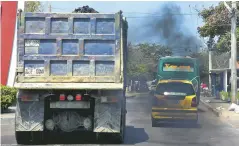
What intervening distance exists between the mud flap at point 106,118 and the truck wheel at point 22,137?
1801 millimetres

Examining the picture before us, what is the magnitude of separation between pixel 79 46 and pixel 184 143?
3.77 meters

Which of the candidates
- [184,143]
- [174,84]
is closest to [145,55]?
[174,84]

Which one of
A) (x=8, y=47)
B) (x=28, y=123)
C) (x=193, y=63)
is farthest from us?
(x=193, y=63)

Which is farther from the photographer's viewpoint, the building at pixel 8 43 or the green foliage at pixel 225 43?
the green foliage at pixel 225 43

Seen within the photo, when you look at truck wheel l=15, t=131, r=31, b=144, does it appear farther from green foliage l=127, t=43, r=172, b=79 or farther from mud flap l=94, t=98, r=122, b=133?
green foliage l=127, t=43, r=172, b=79

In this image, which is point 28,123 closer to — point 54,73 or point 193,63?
point 54,73

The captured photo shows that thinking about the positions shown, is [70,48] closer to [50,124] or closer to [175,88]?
[50,124]

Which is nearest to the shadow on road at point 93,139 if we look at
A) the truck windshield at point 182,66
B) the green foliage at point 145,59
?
the truck windshield at point 182,66

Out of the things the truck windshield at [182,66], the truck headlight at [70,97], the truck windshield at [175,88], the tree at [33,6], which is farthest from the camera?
the tree at [33,6]

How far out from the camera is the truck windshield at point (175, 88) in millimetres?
17656

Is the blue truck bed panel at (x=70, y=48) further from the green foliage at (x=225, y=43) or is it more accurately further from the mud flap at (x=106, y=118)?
the green foliage at (x=225, y=43)

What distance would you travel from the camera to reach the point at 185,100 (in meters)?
17.5

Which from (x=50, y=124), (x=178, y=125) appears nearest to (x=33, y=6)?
(x=178, y=125)

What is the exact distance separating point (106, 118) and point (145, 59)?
7525 centimetres
